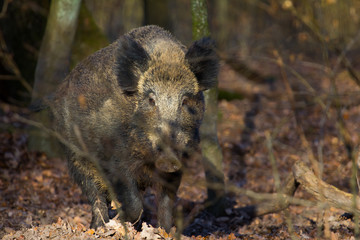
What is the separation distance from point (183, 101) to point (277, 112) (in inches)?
319

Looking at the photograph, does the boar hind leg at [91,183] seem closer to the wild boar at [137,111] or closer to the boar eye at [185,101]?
the wild boar at [137,111]

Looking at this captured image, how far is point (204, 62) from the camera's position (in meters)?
6.05

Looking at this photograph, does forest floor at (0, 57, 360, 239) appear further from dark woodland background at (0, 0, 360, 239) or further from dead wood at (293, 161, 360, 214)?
dead wood at (293, 161, 360, 214)

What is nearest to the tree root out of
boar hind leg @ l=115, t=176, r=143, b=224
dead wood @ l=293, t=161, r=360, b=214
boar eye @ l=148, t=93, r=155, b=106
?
dead wood @ l=293, t=161, r=360, b=214

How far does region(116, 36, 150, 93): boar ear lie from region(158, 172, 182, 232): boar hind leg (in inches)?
50.2

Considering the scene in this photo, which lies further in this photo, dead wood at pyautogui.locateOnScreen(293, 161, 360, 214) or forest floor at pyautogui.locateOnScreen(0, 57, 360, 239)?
dead wood at pyautogui.locateOnScreen(293, 161, 360, 214)

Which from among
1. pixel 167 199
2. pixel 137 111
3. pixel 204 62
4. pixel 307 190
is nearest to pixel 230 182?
pixel 167 199

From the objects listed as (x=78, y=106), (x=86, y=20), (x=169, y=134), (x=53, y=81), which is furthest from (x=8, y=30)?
(x=169, y=134)

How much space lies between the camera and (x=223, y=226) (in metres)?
7.28

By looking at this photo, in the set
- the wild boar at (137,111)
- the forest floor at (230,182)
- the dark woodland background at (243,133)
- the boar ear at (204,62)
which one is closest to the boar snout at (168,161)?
the wild boar at (137,111)

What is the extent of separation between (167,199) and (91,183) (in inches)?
46.5

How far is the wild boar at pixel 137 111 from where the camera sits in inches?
220

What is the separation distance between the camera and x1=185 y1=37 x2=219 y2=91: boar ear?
5891 millimetres

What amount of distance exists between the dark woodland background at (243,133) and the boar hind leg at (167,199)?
0.39 meters
